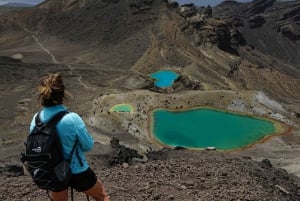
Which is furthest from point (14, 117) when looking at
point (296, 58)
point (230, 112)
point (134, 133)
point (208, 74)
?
point (296, 58)

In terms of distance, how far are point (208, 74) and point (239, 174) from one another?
72.0m

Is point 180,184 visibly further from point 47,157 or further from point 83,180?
point 47,157

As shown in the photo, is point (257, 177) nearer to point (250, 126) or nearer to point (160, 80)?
point (250, 126)

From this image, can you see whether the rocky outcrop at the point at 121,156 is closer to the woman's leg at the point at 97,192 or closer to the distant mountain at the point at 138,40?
the woman's leg at the point at 97,192

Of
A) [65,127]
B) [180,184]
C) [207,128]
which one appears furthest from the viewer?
[207,128]

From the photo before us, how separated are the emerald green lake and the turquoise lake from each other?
90.5 ft

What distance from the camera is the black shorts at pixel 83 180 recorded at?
260 inches

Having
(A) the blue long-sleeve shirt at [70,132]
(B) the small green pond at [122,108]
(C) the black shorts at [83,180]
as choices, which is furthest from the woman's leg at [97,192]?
(B) the small green pond at [122,108]

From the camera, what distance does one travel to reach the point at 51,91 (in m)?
6.34

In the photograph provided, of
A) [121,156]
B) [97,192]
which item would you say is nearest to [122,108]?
[121,156]

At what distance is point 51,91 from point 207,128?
3320 centimetres

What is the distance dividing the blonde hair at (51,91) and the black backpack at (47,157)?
186mm

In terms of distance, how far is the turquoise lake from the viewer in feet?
233

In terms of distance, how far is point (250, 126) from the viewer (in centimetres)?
4031
